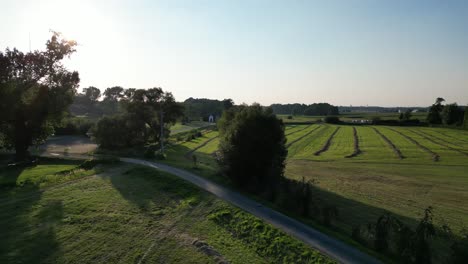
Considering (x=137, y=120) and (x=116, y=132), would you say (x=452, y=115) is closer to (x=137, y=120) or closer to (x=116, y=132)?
(x=137, y=120)

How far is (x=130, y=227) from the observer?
1616cm

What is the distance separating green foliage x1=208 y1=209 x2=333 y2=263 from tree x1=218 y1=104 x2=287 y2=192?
21.8 feet

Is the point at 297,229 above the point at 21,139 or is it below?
below

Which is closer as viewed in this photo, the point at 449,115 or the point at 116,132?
the point at 116,132

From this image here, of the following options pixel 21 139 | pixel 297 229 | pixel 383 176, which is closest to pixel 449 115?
pixel 383 176

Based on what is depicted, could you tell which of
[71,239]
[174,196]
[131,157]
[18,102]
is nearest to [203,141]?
[131,157]

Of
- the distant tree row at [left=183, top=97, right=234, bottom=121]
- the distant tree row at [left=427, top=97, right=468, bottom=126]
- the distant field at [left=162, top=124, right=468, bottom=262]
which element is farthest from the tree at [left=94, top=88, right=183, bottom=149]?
the distant tree row at [left=427, top=97, right=468, bottom=126]

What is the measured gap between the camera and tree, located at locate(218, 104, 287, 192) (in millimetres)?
25094

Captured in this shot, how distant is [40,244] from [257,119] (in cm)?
1740

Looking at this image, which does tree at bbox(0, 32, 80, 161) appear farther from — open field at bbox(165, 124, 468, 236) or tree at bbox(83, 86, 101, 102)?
tree at bbox(83, 86, 101, 102)

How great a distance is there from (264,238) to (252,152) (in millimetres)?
11584

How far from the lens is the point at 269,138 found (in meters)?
26.8

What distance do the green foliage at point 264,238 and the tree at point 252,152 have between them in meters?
6.63

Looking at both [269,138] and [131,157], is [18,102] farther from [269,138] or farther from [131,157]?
[269,138]
